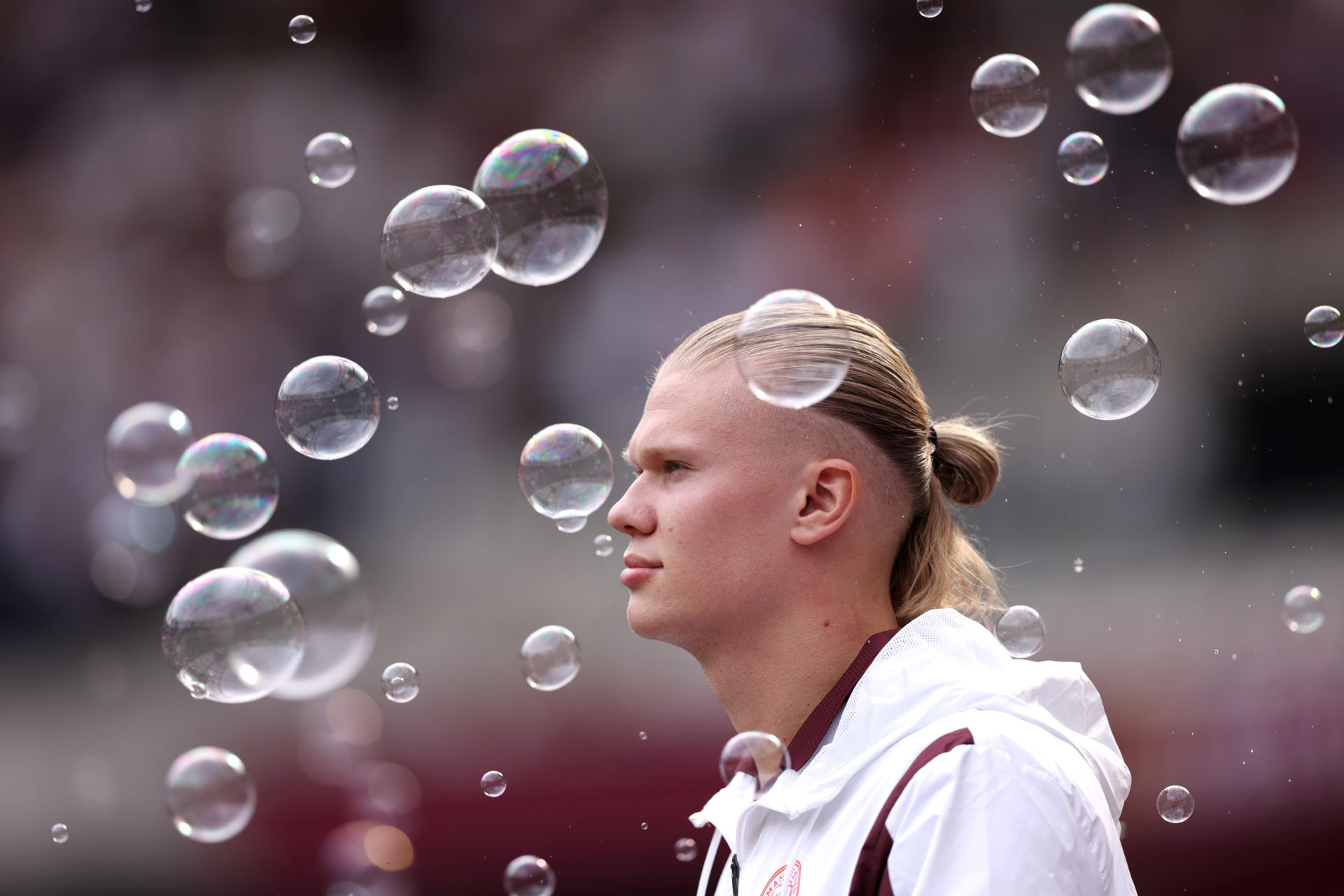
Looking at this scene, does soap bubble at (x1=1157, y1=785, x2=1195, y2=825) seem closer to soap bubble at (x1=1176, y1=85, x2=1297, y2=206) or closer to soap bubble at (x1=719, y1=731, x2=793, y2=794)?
soap bubble at (x1=719, y1=731, x2=793, y2=794)

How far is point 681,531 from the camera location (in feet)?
4.39

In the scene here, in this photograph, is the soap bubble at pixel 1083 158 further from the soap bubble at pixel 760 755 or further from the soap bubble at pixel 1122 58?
the soap bubble at pixel 760 755

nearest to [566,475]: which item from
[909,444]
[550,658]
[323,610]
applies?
[550,658]

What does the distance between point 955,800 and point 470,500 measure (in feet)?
11.6

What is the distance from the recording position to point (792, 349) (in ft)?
4.50

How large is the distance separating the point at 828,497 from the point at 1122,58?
81cm

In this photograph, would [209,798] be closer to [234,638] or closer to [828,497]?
[234,638]

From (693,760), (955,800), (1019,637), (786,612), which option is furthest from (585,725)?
(955,800)

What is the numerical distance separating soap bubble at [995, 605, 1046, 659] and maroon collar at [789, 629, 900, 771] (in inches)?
20.6

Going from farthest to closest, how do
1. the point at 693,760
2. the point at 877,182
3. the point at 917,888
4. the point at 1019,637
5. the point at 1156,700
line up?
the point at 877,182 → the point at 693,760 → the point at 1156,700 → the point at 1019,637 → the point at 917,888

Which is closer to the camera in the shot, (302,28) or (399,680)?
(399,680)

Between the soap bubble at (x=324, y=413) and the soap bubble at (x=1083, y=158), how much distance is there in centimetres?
117

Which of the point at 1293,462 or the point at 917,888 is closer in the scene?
the point at 917,888

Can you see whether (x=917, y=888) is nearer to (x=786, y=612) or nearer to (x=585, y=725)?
(x=786, y=612)
